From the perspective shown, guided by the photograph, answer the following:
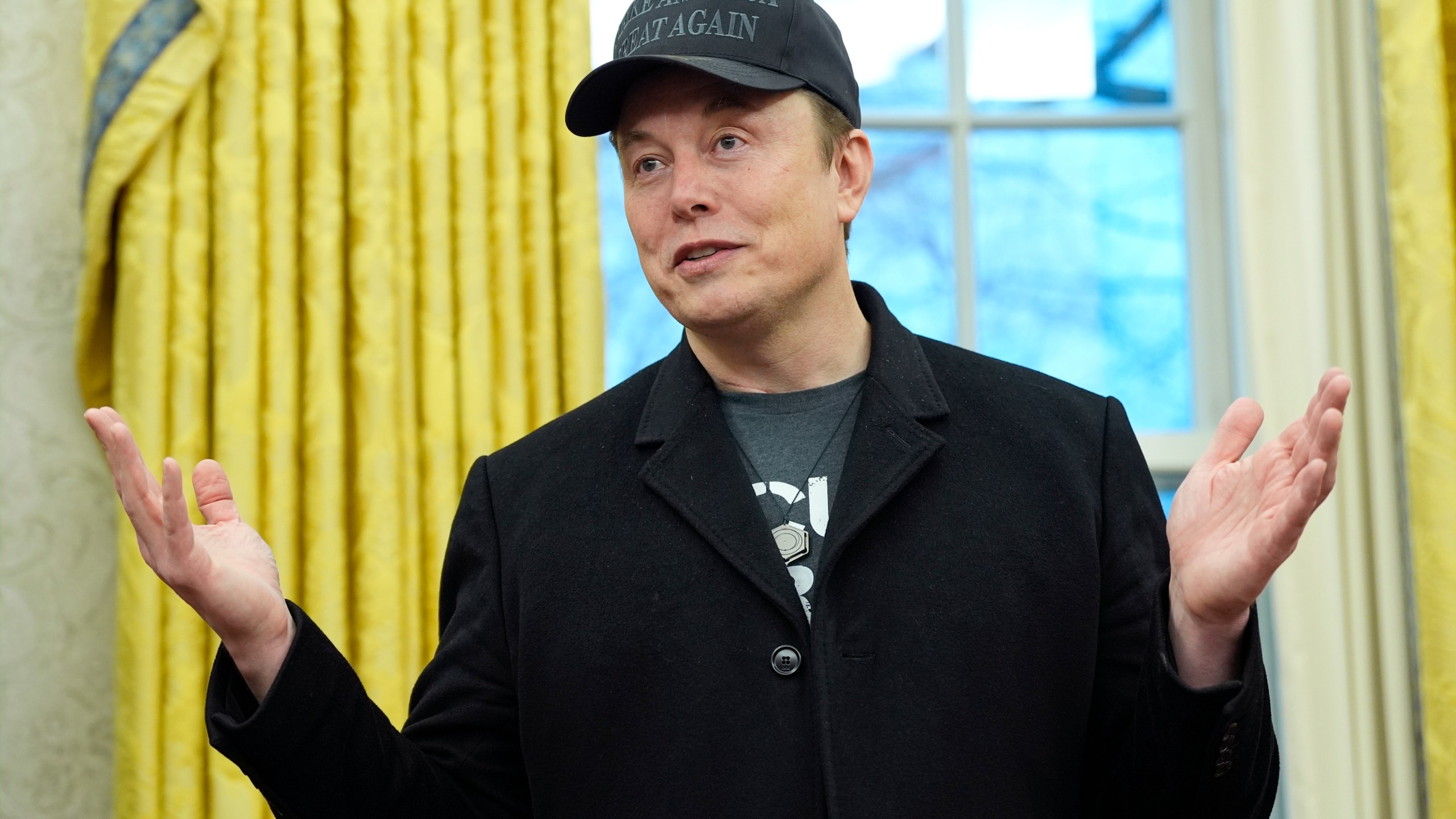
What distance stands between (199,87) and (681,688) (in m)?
1.39

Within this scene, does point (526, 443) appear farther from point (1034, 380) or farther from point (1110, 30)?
point (1110, 30)

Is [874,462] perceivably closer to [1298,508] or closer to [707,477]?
[707,477]

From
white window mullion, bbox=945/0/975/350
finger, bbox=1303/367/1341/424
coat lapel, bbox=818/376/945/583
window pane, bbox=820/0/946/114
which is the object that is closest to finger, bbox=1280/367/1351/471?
finger, bbox=1303/367/1341/424

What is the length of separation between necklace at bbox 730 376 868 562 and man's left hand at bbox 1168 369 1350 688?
12.7 inches

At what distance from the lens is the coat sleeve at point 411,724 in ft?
3.65

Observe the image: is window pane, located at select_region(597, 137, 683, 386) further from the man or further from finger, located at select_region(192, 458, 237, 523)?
finger, located at select_region(192, 458, 237, 523)

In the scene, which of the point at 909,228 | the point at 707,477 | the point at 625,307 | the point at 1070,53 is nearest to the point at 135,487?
the point at 707,477

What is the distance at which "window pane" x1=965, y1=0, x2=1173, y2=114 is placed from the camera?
2619 millimetres

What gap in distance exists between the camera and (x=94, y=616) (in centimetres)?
210

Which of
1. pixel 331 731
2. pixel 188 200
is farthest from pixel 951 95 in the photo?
pixel 331 731

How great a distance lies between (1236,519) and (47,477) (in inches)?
70.4

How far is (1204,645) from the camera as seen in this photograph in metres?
1.08

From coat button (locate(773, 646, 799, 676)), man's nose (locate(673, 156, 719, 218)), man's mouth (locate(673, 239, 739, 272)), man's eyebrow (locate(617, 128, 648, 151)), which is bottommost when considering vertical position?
coat button (locate(773, 646, 799, 676))

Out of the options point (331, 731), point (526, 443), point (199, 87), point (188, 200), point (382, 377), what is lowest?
point (331, 731)
